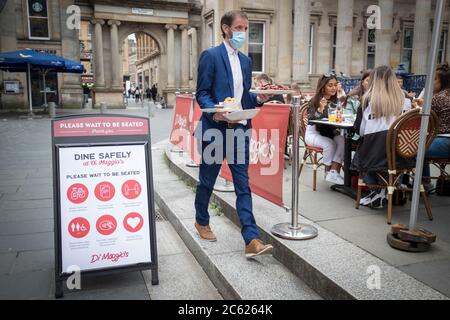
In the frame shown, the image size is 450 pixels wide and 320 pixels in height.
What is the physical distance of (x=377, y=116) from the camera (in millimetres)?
4480

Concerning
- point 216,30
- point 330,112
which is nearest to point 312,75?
point 216,30

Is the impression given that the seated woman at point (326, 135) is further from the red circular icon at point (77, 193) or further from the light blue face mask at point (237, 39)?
the red circular icon at point (77, 193)

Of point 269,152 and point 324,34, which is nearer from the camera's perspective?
point 269,152

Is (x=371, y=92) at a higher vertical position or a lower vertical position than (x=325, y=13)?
lower

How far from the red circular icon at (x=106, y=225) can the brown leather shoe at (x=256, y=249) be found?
44.7 inches

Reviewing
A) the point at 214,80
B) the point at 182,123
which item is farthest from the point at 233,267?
the point at 182,123

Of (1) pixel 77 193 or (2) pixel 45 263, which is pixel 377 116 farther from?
(2) pixel 45 263

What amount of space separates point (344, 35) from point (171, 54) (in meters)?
12.4

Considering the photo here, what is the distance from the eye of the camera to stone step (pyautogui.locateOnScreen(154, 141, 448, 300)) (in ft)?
8.90

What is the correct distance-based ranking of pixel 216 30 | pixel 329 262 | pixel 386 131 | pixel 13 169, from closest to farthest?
pixel 329 262, pixel 386 131, pixel 13 169, pixel 216 30

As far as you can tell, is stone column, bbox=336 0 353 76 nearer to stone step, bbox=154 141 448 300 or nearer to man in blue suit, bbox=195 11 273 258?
stone step, bbox=154 141 448 300

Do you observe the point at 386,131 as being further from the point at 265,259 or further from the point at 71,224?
the point at 71,224
